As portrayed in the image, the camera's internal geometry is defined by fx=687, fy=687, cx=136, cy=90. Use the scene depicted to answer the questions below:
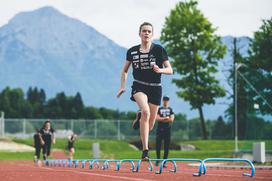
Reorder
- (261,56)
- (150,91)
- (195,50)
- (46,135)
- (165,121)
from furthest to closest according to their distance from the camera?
1. (195,50)
2. (261,56)
3. (46,135)
4. (165,121)
5. (150,91)

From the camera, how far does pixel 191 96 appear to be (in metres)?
56.9

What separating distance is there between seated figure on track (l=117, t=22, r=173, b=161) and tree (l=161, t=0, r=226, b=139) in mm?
44215

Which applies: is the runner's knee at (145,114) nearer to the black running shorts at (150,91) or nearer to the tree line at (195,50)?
the black running shorts at (150,91)

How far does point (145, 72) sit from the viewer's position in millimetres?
12250

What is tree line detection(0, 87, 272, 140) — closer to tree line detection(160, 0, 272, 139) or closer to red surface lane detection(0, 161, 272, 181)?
tree line detection(160, 0, 272, 139)

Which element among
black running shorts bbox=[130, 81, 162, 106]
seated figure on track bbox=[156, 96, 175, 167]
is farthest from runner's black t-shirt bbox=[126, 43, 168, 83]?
seated figure on track bbox=[156, 96, 175, 167]

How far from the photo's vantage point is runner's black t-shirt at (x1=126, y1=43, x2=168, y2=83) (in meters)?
12.2

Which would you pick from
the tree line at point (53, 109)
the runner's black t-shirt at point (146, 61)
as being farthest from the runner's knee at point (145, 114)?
the tree line at point (53, 109)

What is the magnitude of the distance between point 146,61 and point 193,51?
46.1m

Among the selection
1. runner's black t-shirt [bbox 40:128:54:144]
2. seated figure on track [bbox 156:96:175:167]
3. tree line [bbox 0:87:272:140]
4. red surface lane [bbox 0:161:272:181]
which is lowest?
red surface lane [bbox 0:161:272:181]

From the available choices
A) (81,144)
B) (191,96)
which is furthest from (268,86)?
(81,144)

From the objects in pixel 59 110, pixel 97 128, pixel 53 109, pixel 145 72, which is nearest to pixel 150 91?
pixel 145 72

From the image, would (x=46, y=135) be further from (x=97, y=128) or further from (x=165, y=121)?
(x=97, y=128)

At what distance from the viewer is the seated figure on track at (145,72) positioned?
12211mm
